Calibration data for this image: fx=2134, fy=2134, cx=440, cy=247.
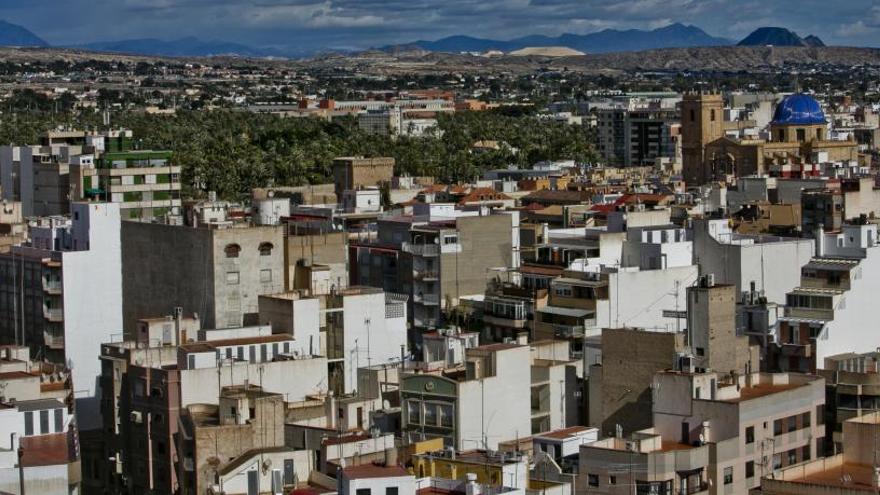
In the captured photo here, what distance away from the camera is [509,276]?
55.4 meters

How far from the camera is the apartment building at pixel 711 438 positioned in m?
34.3

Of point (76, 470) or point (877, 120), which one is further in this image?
point (877, 120)

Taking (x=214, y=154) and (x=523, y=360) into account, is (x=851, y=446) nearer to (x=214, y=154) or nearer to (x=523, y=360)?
(x=523, y=360)

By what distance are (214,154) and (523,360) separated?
256 ft

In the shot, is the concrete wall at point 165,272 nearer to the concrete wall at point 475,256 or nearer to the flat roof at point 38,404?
the concrete wall at point 475,256

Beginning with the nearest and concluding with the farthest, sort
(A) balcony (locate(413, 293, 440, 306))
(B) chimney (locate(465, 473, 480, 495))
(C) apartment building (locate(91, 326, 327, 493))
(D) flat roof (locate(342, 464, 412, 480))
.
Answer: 1. (D) flat roof (locate(342, 464, 412, 480))
2. (B) chimney (locate(465, 473, 480, 495))
3. (C) apartment building (locate(91, 326, 327, 493))
4. (A) balcony (locate(413, 293, 440, 306))

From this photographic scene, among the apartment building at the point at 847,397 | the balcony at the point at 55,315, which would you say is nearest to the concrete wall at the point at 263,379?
the apartment building at the point at 847,397

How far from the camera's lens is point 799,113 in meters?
107

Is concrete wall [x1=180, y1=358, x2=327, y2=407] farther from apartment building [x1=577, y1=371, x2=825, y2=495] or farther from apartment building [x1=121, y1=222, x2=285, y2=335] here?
apartment building [x1=577, y1=371, x2=825, y2=495]

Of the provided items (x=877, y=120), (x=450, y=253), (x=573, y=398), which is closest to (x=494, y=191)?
(x=450, y=253)

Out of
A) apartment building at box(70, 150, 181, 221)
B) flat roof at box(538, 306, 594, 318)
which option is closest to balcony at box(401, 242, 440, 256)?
flat roof at box(538, 306, 594, 318)

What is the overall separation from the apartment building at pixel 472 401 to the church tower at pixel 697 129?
211 feet

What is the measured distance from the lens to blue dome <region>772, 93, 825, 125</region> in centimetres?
10719

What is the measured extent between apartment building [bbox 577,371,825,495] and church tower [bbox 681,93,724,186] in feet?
219
